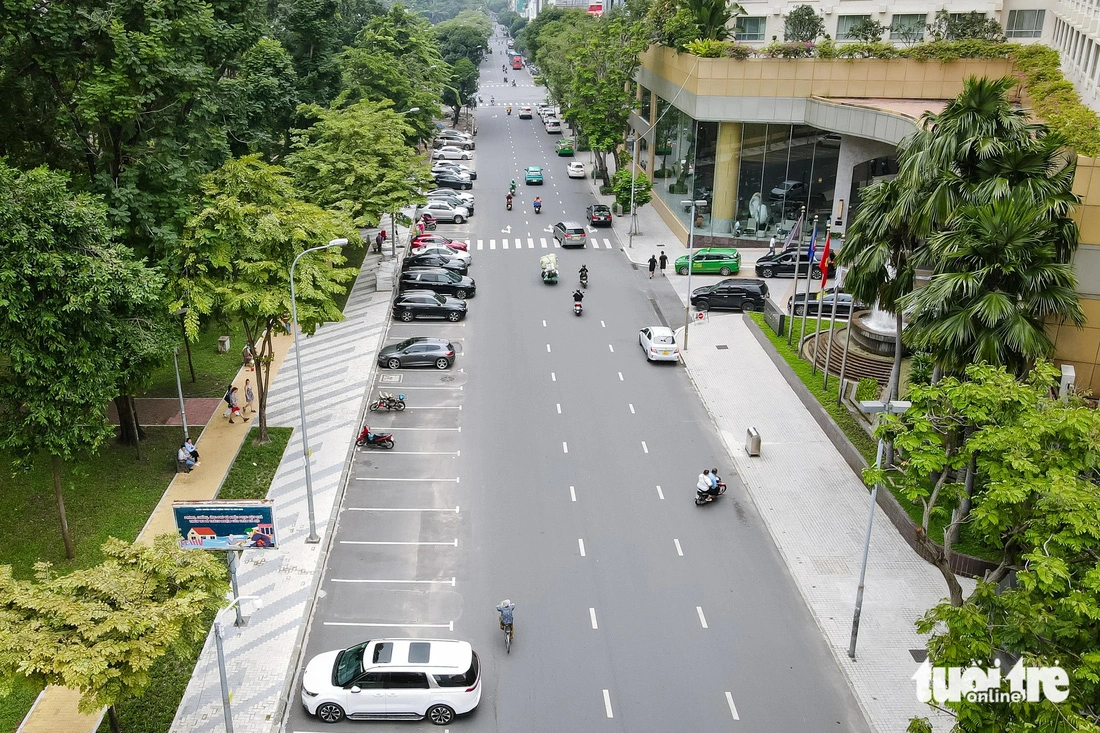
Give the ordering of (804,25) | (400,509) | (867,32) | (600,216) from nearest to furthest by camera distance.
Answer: (400,509), (867,32), (804,25), (600,216)

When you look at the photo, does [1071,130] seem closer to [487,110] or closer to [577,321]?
[577,321]

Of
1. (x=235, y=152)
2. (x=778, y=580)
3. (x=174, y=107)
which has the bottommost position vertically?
(x=778, y=580)

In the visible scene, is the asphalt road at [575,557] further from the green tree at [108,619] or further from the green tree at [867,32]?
the green tree at [867,32]

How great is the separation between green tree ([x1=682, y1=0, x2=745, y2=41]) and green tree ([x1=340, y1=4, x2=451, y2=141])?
19509 mm

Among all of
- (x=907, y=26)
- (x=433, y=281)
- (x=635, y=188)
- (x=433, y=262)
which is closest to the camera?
(x=433, y=281)

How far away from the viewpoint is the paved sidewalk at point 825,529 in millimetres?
23625

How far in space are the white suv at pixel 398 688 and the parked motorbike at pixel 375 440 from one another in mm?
12933

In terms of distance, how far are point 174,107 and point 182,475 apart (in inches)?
495

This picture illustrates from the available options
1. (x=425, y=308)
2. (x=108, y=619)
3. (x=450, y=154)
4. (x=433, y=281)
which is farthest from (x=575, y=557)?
(x=450, y=154)

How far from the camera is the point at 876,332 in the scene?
3969 cm

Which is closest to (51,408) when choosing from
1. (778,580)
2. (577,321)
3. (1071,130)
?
(778,580)

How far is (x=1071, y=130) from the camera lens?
27234 millimetres

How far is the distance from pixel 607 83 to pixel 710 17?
1206 cm

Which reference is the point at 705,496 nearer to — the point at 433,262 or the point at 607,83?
the point at 433,262
